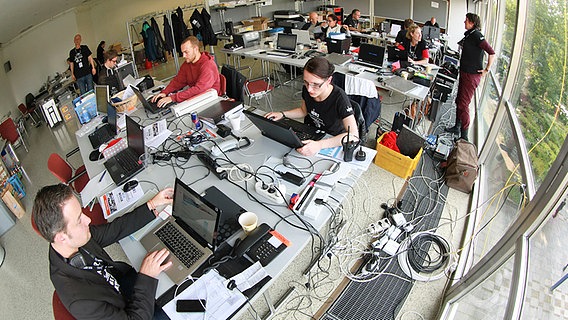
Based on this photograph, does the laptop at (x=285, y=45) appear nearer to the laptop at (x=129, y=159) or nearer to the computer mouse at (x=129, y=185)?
the laptop at (x=129, y=159)

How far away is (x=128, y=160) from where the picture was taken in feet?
8.37

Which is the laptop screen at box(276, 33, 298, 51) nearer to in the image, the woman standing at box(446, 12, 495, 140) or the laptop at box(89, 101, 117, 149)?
the woman standing at box(446, 12, 495, 140)

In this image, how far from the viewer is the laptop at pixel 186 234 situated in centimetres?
162

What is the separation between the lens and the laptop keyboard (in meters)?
1.67

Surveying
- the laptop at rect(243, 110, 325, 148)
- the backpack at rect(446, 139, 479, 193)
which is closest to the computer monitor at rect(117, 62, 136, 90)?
the laptop at rect(243, 110, 325, 148)

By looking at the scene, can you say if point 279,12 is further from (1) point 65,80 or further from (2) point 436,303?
(2) point 436,303

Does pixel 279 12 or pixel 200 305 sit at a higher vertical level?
pixel 279 12

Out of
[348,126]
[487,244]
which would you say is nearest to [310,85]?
[348,126]

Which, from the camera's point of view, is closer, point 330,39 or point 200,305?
point 200,305

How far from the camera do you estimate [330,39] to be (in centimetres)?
562

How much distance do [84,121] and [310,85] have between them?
102 inches

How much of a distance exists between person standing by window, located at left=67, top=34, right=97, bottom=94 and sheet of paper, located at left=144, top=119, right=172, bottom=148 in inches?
161

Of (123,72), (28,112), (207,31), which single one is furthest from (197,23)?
(28,112)

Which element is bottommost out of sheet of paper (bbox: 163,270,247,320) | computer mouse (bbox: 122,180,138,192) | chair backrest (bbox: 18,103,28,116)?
sheet of paper (bbox: 163,270,247,320)
